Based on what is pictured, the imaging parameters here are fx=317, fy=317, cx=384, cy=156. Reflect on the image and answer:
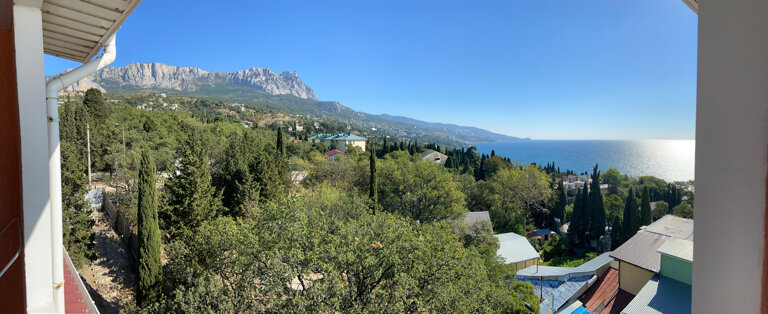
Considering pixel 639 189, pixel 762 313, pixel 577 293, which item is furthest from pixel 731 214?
pixel 639 189

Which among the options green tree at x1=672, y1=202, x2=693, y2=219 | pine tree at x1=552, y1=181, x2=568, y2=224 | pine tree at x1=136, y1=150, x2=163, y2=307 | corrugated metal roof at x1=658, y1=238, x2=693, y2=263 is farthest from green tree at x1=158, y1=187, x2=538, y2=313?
green tree at x1=672, y1=202, x2=693, y2=219

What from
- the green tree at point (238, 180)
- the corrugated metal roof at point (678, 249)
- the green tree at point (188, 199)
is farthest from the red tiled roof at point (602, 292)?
the green tree at point (188, 199)

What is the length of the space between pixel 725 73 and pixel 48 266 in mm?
2736

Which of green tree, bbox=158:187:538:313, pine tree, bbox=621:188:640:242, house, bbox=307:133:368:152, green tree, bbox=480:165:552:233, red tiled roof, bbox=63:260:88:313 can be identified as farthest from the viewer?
house, bbox=307:133:368:152

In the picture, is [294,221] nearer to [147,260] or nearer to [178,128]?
[147,260]

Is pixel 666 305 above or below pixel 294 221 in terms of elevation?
below

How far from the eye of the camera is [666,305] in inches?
381

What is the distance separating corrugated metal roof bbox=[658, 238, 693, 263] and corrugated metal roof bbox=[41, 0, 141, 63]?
14.1 metres

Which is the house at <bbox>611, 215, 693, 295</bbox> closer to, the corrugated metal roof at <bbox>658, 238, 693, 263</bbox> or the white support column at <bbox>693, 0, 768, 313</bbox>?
the corrugated metal roof at <bbox>658, 238, 693, 263</bbox>

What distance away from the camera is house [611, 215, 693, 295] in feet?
39.3

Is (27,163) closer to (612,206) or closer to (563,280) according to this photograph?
(563,280)

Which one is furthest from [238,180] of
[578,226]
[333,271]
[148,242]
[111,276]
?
[578,226]

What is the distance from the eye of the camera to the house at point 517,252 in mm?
16906

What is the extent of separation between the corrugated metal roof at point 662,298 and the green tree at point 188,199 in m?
14.9
